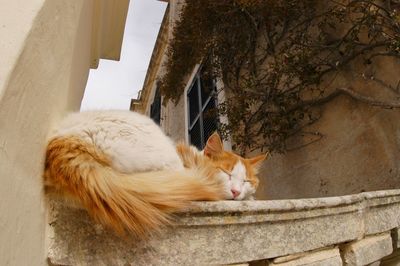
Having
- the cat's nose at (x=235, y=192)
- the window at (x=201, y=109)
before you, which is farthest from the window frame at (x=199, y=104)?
the cat's nose at (x=235, y=192)

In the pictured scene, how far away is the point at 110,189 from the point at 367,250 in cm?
123

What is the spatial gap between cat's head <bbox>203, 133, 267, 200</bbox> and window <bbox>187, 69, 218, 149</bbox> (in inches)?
101

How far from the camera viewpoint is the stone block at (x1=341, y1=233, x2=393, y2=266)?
1.39 meters

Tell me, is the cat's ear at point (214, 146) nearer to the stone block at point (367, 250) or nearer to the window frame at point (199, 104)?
the stone block at point (367, 250)

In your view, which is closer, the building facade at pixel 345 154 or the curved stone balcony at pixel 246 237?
the curved stone balcony at pixel 246 237

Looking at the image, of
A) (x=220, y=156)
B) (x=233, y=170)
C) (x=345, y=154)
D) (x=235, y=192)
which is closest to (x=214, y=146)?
(x=220, y=156)

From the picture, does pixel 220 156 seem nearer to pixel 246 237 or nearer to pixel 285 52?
pixel 246 237

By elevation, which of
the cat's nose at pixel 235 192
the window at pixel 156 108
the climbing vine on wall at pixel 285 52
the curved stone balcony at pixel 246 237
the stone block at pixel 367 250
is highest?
the window at pixel 156 108

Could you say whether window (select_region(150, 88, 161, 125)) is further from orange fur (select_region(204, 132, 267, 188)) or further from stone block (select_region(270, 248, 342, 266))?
stone block (select_region(270, 248, 342, 266))

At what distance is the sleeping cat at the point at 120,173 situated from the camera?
812mm

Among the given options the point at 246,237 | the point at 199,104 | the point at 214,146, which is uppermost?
the point at 199,104

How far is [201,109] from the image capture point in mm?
5387

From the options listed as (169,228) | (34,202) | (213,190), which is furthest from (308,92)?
(34,202)

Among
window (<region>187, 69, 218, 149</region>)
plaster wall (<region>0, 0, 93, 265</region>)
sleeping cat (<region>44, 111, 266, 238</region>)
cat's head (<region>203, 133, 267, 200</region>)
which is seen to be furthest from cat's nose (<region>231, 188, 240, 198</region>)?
window (<region>187, 69, 218, 149</region>)
